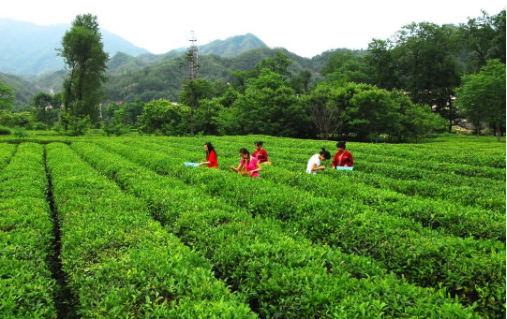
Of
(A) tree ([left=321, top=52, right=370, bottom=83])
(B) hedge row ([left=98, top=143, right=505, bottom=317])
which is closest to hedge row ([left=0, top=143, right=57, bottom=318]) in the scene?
(B) hedge row ([left=98, top=143, right=505, bottom=317])

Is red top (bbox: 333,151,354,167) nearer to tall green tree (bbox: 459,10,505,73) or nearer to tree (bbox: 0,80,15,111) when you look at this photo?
tree (bbox: 0,80,15,111)

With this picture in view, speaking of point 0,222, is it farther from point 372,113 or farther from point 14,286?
point 372,113

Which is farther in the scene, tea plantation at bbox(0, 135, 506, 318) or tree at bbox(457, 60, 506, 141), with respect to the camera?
tree at bbox(457, 60, 506, 141)

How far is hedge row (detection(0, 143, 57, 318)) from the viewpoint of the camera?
341 cm

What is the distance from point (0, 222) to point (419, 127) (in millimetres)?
43500

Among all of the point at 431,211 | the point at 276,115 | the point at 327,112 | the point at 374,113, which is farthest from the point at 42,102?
the point at 431,211

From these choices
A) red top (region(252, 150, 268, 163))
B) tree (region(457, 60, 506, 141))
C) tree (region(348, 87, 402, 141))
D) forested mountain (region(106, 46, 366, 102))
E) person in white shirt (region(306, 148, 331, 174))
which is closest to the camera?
person in white shirt (region(306, 148, 331, 174))

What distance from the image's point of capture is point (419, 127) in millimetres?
39281

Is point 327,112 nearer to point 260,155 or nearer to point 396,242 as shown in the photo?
point 260,155

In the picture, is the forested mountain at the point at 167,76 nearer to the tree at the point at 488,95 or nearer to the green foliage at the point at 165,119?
the green foliage at the point at 165,119

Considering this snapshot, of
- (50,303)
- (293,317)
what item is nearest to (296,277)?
(293,317)

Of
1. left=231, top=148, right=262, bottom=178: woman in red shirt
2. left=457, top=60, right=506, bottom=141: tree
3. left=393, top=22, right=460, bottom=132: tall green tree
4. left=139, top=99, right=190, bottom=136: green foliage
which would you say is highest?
left=393, top=22, right=460, bottom=132: tall green tree

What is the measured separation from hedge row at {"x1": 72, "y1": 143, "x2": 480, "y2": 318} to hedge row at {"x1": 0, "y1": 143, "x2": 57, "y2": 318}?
214cm

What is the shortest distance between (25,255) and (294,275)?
4.04 metres
